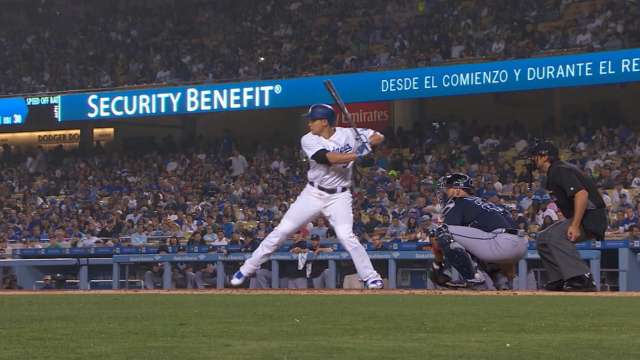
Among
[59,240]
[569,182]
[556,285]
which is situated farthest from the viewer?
[59,240]

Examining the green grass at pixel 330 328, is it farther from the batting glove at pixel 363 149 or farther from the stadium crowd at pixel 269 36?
the stadium crowd at pixel 269 36

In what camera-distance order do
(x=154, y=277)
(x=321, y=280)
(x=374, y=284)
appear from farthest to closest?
(x=154, y=277), (x=321, y=280), (x=374, y=284)

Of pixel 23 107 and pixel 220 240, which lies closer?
pixel 220 240

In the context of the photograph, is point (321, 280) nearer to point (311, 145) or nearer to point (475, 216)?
point (311, 145)

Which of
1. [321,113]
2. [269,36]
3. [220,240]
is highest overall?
[269,36]

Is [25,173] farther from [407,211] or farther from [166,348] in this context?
[166,348]

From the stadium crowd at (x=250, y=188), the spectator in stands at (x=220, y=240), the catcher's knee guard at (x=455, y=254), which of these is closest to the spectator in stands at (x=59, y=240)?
the stadium crowd at (x=250, y=188)

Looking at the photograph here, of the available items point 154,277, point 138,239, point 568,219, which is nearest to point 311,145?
point 568,219
